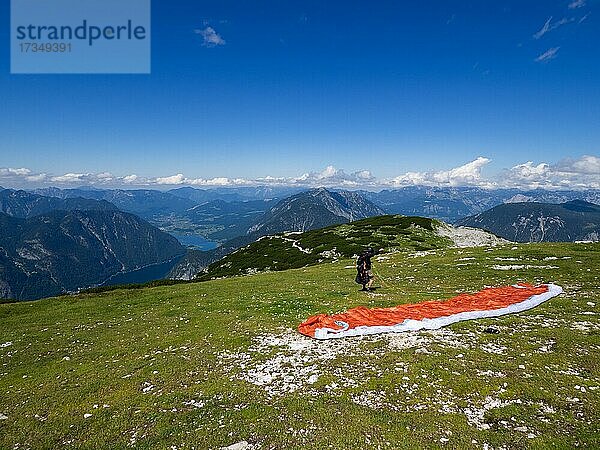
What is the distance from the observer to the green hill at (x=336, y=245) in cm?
9029

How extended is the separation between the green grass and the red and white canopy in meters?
0.82

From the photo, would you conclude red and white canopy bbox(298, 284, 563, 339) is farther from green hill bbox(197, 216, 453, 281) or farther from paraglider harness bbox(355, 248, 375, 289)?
green hill bbox(197, 216, 453, 281)

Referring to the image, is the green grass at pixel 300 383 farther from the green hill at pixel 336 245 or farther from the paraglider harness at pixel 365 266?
the green hill at pixel 336 245

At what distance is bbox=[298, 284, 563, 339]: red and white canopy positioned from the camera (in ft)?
Result: 64.7

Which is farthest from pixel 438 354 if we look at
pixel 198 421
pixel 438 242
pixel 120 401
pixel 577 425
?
pixel 438 242

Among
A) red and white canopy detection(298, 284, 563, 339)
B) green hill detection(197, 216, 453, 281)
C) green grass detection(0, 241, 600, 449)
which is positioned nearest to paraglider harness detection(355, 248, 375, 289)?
green grass detection(0, 241, 600, 449)

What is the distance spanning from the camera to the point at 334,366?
51.8ft

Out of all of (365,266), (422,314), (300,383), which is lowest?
(300,383)

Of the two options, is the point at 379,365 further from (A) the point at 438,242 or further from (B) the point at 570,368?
(A) the point at 438,242

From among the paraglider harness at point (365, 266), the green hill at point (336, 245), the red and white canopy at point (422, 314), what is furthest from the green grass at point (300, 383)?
the green hill at point (336, 245)

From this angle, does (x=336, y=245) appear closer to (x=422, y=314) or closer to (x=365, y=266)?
(x=365, y=266)

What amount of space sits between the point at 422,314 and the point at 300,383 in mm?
10358

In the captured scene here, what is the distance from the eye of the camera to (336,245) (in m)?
104

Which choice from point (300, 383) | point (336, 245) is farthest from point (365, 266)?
point (336, 245)
